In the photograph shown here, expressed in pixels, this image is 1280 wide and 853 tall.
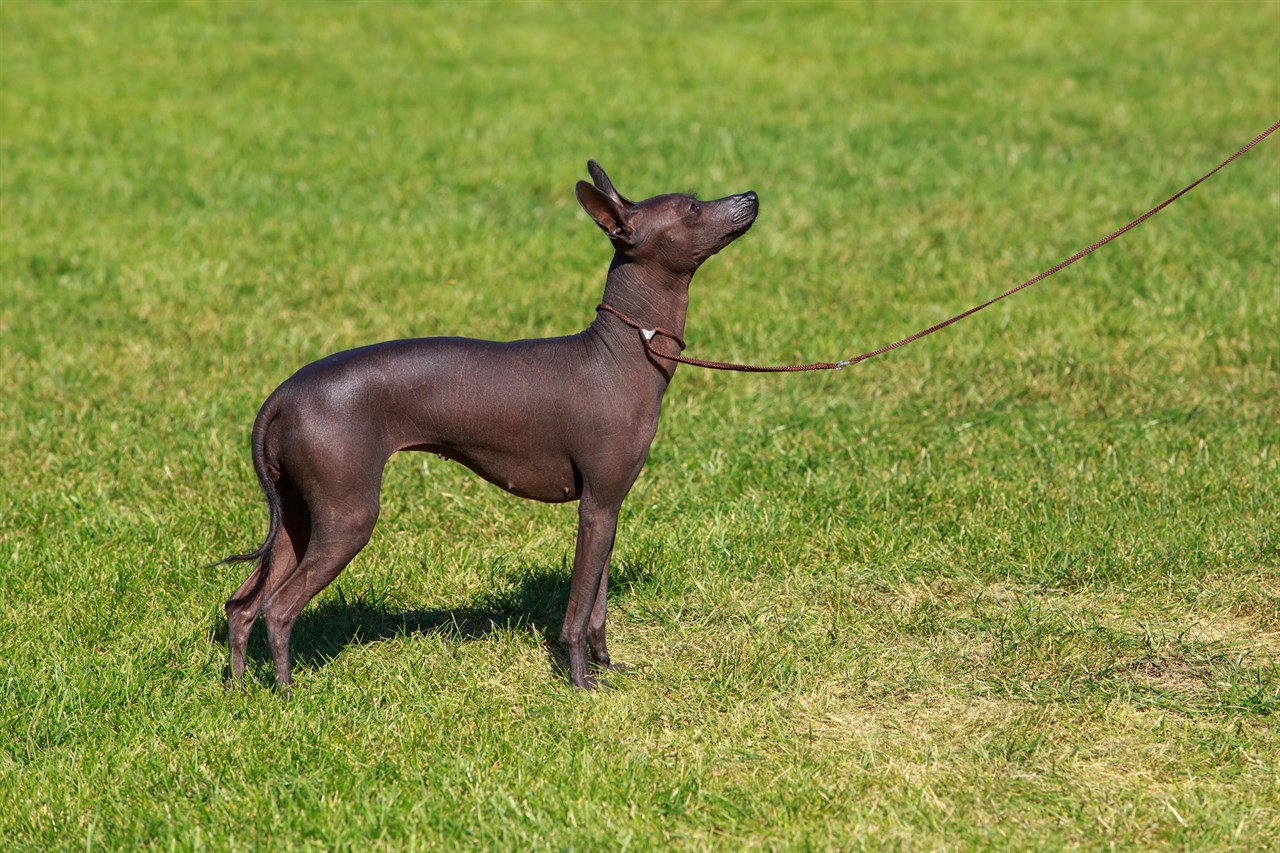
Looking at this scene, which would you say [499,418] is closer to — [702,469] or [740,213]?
[740,213]

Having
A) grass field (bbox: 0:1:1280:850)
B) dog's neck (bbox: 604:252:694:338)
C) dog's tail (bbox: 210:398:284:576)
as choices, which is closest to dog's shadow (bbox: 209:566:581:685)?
grass field (bbox: 0:1:1280:850)

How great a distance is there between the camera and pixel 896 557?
20.7 ft

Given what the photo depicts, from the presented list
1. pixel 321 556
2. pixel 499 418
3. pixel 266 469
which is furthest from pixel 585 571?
pixel 266 469

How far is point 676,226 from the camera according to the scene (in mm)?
4855

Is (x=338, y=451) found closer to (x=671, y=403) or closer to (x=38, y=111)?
(x=671, y=403)

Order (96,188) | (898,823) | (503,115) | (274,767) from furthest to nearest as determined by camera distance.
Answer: (503,115) < (96,188) < (274,767) < (898,823)

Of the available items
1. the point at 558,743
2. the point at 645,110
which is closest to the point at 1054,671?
the point at 558,743

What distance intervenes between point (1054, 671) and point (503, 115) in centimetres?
946

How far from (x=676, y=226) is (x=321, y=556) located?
1637 mm

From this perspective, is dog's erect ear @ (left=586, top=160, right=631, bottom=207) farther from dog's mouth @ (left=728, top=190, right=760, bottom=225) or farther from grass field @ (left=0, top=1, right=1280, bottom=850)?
grass field @ (left=0, top=1, right=1280, bottom=850)

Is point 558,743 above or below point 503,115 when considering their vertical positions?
below

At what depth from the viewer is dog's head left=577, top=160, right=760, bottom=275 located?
4.85 metres

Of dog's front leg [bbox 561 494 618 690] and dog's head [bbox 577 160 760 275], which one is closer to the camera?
dog's head [bbox 577 160 760 275]

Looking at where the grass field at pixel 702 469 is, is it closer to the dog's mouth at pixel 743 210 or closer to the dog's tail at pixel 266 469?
the dog's tail at pixel 266 469
